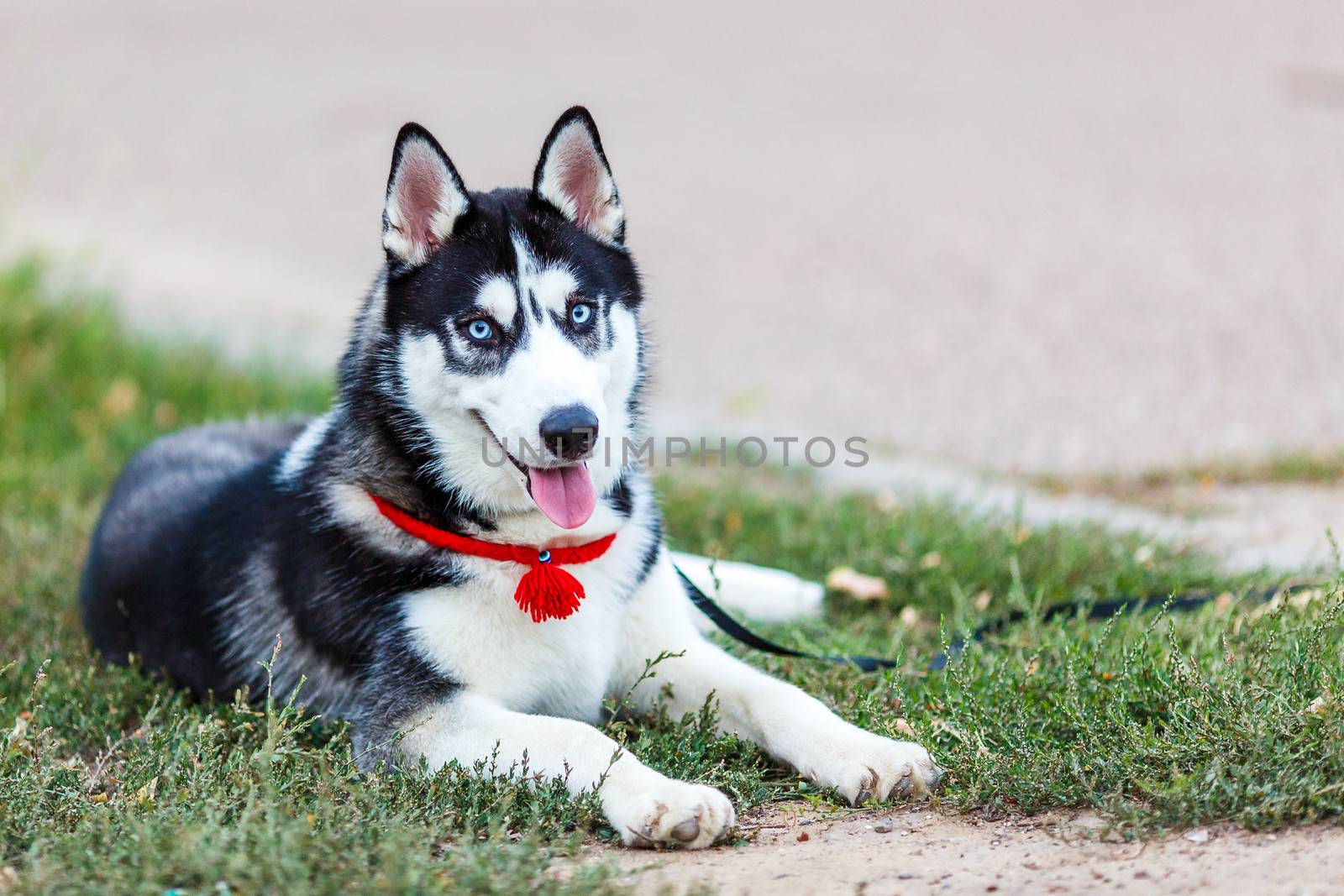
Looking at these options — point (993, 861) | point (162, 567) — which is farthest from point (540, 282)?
point (993, 861)

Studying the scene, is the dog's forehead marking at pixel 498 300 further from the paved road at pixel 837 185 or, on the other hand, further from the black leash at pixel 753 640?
the paved road at pixel 837 185

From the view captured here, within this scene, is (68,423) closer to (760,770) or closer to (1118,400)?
(760,770)

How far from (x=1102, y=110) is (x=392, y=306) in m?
8.63

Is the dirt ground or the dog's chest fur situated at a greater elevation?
the dog's chest fur

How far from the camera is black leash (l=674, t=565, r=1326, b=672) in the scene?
12.3 feet

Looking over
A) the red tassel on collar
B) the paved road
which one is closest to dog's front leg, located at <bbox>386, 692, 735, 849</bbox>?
the red tassel on collar

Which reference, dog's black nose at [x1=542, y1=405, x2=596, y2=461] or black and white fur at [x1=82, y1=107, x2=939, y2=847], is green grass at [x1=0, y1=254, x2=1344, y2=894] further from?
dog's black nose at [x1=542, y1=405, x2=596, y2=461]

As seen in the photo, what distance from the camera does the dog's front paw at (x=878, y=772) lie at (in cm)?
291

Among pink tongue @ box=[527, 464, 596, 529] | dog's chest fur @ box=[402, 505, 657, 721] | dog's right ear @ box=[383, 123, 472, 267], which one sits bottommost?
dog's chest fur @ box=[402, 505, 657, 721]

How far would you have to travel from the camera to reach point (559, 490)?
10.1 feet

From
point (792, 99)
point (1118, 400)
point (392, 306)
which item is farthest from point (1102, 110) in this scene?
point (392, 306)

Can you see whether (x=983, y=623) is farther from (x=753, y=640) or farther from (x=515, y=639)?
(x=515, y=639)

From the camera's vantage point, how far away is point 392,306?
3.27 metres

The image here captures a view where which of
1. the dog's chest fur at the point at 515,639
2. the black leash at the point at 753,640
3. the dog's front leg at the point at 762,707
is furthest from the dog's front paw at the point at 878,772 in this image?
the black leash at the point at 753,640
